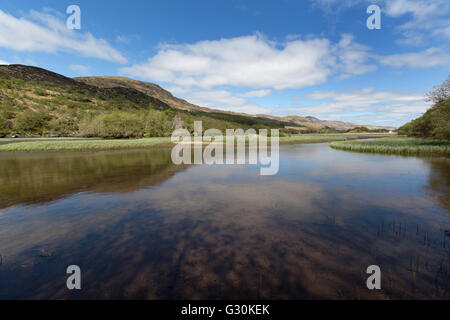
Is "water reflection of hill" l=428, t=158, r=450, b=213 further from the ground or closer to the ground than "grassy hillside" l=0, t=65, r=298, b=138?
closer to the ground

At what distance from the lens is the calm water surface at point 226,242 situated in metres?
4.11

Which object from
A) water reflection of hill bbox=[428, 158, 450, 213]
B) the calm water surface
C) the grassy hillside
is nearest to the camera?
the calm water surface

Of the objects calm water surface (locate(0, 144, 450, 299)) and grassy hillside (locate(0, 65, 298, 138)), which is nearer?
calm water surface (locate(0, 144, 450, 299))

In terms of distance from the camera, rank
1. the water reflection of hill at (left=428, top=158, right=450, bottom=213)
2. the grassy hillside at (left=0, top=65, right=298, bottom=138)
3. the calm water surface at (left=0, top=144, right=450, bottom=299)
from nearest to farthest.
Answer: the calm water surface at (left=0, top=144, right=450, bottom=299), the water reflection of hill at (left=428, top=158, right=450, bottom=213), the grassy hillside at (left=0, top=65, right=298, bottom=138)

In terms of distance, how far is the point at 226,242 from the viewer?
5.90m

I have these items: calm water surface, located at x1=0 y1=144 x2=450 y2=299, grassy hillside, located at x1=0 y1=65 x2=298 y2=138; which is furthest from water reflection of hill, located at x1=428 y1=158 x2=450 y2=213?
grassy hillside, located at x1=0 y1=65 x2=298 y2=138

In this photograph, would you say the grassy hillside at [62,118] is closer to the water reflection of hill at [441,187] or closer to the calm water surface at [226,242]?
the calm water surface at [226,242]

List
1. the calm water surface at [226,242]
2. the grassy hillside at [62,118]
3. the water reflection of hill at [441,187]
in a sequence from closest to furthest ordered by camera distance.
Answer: the calm water surface at [226,242] < the water reflection of hill at [441,187] < the grassy hillside at [62,118]

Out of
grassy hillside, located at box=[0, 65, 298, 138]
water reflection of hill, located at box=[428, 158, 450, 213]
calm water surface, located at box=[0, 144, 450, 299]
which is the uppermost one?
grassy hillside, located at box=[0, 65, 298, 138]

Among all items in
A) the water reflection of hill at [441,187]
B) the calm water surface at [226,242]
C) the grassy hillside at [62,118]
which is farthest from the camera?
the grassy hillside at [62,118]

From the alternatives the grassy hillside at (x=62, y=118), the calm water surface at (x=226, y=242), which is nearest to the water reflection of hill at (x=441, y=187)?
the calm water surface at (x=226, y=242)

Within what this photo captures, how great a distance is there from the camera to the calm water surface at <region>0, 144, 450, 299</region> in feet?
13.5

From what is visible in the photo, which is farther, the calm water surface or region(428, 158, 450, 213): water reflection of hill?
region(428, 158, 450, 213): water reflection of hill

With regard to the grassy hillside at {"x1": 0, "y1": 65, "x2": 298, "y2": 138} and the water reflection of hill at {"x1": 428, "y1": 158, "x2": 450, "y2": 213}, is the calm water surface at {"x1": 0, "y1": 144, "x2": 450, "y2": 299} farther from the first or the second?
the grassy hillside at {"x1": 0, "y1": 65, "x2": 298, "y2": 138}
